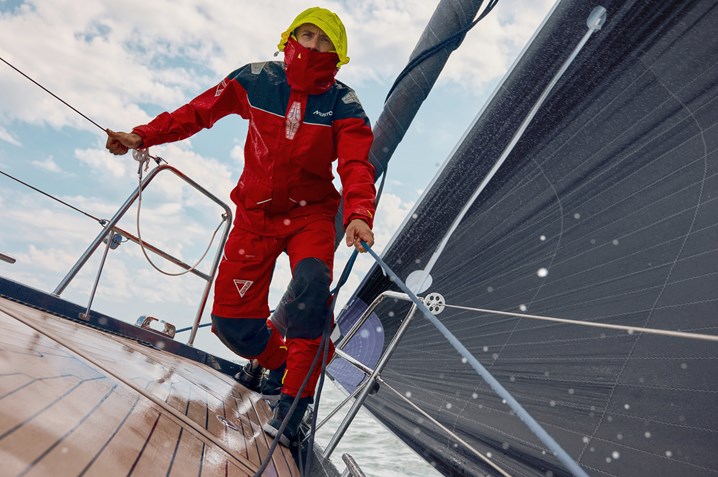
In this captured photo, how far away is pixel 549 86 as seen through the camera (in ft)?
7.54

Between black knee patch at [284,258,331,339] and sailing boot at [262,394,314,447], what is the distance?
210 millimetres

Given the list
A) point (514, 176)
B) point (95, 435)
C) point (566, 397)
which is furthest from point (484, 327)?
point (95, 435)

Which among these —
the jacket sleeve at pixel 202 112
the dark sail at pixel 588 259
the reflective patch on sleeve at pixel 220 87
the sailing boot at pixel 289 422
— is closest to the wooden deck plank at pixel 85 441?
the sailing boot at pixel 289 422

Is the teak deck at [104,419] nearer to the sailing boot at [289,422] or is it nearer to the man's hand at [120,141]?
the sailing boot at [289,422]

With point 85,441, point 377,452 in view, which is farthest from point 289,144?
point 377,452

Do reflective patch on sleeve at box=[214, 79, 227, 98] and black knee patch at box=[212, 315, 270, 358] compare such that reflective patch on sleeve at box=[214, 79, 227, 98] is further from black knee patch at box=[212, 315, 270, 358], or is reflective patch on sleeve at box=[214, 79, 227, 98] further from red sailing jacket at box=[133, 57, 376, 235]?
black knee patch at box=[212, 315, 270, 358]

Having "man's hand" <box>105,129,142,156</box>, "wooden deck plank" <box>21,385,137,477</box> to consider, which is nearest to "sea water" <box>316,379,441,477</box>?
"man's hand" <box>105,129,142,156</box>

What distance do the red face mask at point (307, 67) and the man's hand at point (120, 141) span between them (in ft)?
1.99

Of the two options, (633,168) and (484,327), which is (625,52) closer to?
→ (633,168)

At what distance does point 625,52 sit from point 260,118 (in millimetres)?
1294

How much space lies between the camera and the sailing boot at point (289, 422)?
1.96 meters

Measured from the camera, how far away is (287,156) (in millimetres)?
2273

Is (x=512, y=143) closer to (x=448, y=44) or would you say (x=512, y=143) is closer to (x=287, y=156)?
(x=287, y=156)

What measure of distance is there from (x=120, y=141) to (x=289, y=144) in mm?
622
